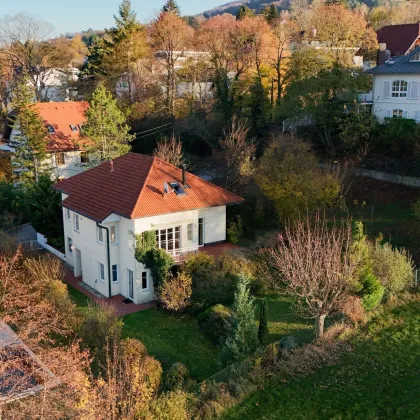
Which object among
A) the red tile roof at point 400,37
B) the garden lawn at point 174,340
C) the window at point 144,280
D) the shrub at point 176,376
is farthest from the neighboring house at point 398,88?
the shrub at point 176,376

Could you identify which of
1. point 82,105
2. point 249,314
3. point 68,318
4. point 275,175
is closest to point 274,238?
point 275,175

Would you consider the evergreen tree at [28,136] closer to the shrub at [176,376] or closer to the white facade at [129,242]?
the white facade at [129,242]

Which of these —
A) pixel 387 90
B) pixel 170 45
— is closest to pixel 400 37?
pixel 387 90

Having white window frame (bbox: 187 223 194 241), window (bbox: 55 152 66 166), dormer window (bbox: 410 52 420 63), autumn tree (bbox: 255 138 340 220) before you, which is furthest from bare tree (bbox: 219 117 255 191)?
window (bbox: 55 152 66 166)

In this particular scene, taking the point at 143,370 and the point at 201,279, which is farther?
the point at 201,279

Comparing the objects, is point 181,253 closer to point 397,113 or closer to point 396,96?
point 397,113

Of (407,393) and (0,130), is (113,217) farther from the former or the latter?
(0,130)

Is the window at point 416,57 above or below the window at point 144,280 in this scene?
above
